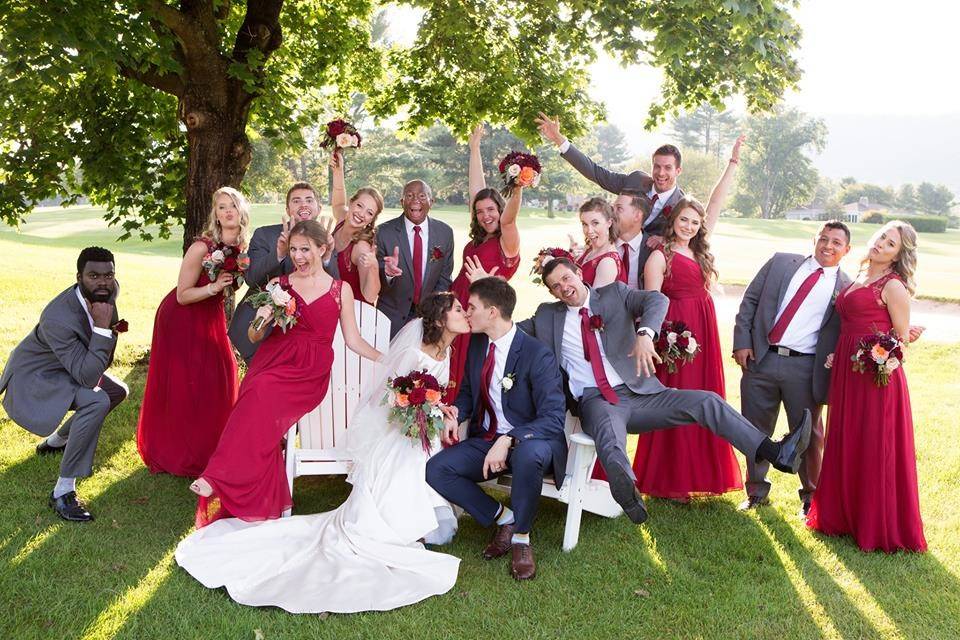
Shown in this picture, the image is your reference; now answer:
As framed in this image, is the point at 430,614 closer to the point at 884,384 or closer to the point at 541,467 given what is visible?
the point at 541,467

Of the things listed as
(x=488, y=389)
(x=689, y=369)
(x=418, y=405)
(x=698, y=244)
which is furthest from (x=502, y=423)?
(x=698, y=244)

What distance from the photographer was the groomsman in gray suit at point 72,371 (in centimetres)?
527

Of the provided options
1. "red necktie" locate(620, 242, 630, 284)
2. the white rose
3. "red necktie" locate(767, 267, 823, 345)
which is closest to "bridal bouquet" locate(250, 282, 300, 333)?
the white rose

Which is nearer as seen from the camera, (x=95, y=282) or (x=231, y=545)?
(x=231, y=545)

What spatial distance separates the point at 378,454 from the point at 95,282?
2139mm

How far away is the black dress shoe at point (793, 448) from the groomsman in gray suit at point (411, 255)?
312 centimetres

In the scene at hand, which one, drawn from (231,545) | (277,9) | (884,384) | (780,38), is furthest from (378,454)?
(277,9)

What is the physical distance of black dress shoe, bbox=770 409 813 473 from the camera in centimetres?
471

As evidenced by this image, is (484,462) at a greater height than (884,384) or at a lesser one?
lesser

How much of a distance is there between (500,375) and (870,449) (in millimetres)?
2380

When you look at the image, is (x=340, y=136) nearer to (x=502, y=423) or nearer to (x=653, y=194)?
(x=653, y=194)

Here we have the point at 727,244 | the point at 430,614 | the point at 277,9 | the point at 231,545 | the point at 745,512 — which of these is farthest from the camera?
the point at 727,244

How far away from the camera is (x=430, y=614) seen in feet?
13.9

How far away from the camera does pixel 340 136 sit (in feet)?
21.9
